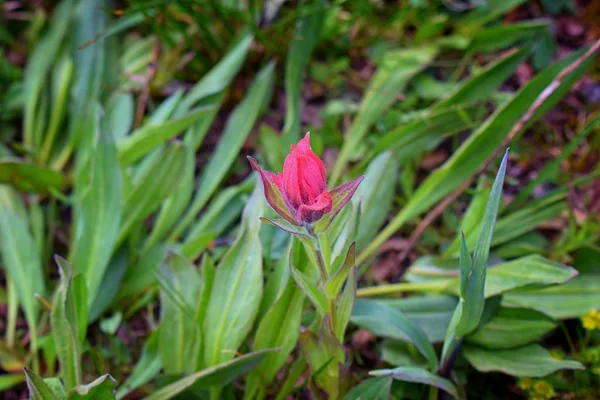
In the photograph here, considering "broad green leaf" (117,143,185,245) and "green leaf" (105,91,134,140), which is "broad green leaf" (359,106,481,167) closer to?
"broad green leaf" (117,143,185,245)

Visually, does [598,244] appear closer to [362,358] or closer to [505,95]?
[505,95]

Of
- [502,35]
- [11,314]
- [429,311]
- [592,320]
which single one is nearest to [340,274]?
[429,311]

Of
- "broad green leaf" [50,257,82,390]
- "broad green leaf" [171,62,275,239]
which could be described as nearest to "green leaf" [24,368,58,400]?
"broad green leaf" [50,257,82,390]

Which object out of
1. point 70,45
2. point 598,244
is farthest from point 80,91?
point 598,244

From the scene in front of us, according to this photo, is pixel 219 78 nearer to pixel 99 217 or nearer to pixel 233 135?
pixel 233 135

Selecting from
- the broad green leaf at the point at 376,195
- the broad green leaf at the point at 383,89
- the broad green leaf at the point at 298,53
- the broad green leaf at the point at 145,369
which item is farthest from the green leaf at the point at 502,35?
the broad green leaf at the point at 145,369

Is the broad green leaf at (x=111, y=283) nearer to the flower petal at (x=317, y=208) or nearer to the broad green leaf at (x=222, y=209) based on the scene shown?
the broad green leaf at (x=222, y=209)
